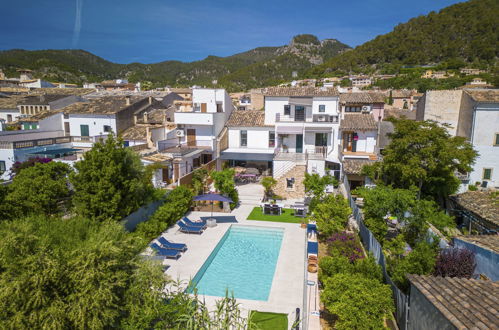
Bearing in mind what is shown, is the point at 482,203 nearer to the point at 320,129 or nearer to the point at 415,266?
the point at 415,266

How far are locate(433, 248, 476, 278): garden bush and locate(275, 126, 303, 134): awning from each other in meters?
22.0

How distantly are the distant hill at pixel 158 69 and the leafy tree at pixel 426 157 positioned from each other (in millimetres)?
112083

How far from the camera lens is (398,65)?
505ft

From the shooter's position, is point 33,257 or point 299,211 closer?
point 33,257

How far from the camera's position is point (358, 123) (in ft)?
113

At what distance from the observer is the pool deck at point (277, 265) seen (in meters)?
13.6

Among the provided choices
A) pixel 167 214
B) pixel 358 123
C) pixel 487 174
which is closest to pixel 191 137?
pixel 167 214

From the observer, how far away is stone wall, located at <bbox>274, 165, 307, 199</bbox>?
30.8m

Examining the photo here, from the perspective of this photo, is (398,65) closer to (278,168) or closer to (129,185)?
(278,168)

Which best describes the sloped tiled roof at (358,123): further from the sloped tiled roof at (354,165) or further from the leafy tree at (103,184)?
the leafy tree at (103,184)

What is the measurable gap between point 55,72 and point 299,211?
126m

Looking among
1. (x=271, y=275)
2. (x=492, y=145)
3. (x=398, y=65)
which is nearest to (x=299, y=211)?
(x=271, y=275)

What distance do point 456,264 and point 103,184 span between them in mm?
17174

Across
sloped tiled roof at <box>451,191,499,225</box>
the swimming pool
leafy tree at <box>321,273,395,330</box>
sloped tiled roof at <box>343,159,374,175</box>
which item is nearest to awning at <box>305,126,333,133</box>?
sloped tiled roof at <box>343,159,374,175</box>
